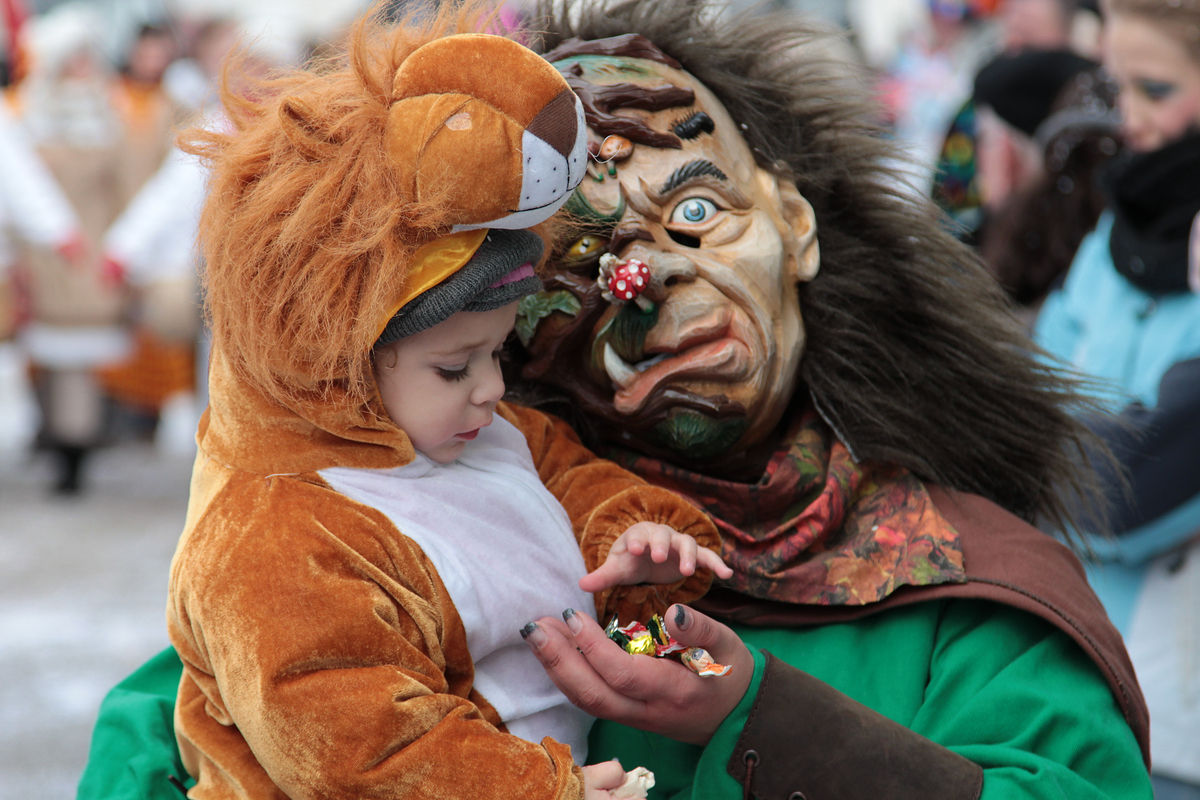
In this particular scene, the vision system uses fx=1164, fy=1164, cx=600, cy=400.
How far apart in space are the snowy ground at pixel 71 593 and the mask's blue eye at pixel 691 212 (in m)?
2.59

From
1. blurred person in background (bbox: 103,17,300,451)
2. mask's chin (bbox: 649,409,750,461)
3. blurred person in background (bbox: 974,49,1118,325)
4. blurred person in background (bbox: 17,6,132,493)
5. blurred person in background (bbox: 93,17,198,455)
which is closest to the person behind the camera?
mask's chin (bbox: 649,409,750,461)

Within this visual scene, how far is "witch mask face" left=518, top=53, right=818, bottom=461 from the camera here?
151cm

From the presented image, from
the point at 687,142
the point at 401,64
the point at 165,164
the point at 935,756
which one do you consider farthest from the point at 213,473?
the point at 165,164

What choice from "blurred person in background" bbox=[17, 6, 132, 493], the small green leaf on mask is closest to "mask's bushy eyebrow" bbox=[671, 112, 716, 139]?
the small green leaf on mask

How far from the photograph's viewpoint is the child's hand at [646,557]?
1318 mm

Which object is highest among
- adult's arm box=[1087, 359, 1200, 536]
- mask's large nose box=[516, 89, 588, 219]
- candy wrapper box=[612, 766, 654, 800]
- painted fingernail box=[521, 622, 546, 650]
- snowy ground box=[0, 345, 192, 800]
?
mask's large nose box=[516, 89, 588, 219]

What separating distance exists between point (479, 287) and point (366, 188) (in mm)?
151

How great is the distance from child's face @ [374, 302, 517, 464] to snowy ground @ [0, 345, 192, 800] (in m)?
2.48

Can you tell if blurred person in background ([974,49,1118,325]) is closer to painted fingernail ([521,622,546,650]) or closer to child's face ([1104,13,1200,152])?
child's face ([1104,13,1200,152])

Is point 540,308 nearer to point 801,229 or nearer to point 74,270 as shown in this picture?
point 801,229

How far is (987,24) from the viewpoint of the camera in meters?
Answer: 7.00

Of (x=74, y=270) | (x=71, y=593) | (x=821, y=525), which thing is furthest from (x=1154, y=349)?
(x=74, y=270)

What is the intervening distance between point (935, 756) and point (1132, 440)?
3.84 ft

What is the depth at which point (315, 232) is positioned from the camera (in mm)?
1164
